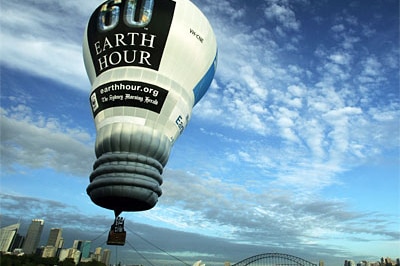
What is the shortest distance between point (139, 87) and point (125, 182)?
4.91 metres

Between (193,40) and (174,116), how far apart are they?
452 cm

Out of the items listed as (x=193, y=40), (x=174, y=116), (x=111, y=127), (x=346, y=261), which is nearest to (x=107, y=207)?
(x=111, y=127)

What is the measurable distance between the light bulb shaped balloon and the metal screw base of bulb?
45 millimetres

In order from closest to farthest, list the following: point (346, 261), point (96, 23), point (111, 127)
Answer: point (111, 127) → point (96, 23) → point (346, 261)

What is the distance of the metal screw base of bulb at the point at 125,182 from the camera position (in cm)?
1670

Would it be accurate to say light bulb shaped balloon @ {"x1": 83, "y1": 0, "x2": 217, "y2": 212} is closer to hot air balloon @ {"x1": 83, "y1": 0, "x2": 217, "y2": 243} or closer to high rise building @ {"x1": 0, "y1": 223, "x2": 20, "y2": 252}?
hot air balloon @ {"x1": 83, "y1": 0, "x2": 217, "y2": 243}

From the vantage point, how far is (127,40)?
19297 mm

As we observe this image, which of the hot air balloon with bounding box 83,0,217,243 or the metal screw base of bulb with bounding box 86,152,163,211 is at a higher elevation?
the hot air balloon with bounding box 83,0,217,243

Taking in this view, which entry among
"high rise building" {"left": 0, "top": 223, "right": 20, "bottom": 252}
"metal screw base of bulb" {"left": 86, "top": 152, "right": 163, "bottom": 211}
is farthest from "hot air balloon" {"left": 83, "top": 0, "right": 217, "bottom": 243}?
"high rise building" {"left": 0, "top": 223, "right": 20, "bottom": 252}

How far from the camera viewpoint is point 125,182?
54.5 ft

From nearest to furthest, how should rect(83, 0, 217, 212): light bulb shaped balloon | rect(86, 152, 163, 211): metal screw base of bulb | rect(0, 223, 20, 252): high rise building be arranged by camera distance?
rect(86, 152, 163, 211): metal screw base of bulb
rect(83, 0, 217, 212): light bulb shaped balloon
rect(0, 223, 20, 252): high rise building

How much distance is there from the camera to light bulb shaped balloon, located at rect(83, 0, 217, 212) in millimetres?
17266

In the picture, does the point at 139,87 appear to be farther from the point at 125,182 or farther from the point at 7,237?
the point at 7,237

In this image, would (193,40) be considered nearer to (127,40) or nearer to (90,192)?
(127,40)
